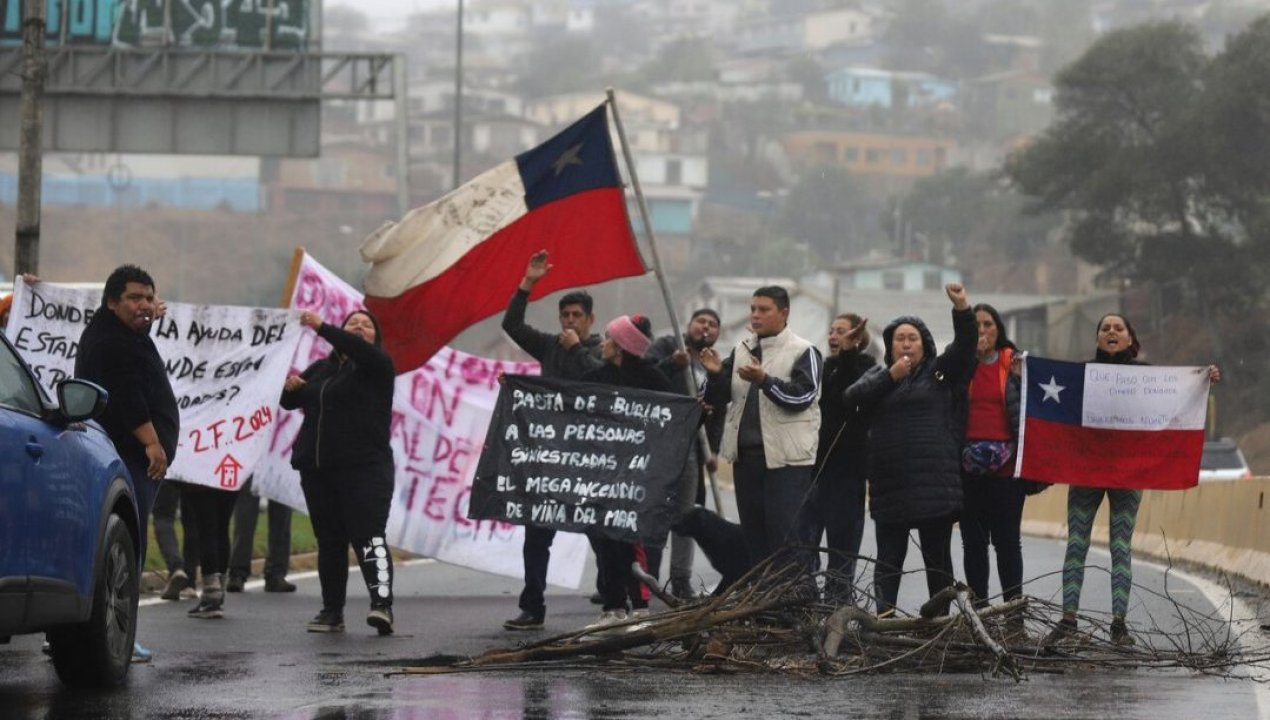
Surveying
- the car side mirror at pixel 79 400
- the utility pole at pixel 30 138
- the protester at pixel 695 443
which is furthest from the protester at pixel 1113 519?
the utility pole at pixel 30 138

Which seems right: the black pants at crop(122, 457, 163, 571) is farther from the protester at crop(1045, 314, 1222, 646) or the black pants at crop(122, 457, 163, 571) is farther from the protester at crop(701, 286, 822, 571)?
the protester at crop(1045, 314, 1222, 646)

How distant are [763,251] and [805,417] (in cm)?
13973

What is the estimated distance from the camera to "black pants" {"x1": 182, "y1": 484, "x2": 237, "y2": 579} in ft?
45.2

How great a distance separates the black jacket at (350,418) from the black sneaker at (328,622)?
2.46 feet

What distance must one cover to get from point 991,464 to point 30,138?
873 centimetres

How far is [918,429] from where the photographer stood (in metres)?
11.5

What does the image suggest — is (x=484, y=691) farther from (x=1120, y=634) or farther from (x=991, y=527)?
(x=991, y=527)

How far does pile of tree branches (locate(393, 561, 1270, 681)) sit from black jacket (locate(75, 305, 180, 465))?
1.69 m

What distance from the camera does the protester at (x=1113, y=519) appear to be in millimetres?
11805

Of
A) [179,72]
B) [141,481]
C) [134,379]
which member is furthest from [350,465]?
[179,72]

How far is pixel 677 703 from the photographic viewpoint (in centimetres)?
840

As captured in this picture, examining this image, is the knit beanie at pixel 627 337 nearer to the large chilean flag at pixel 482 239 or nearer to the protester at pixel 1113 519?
the large chilean flag at pixel 482 239

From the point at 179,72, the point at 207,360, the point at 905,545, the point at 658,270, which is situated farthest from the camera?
the point at 179,72

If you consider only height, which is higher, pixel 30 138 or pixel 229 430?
pixel 30 138
